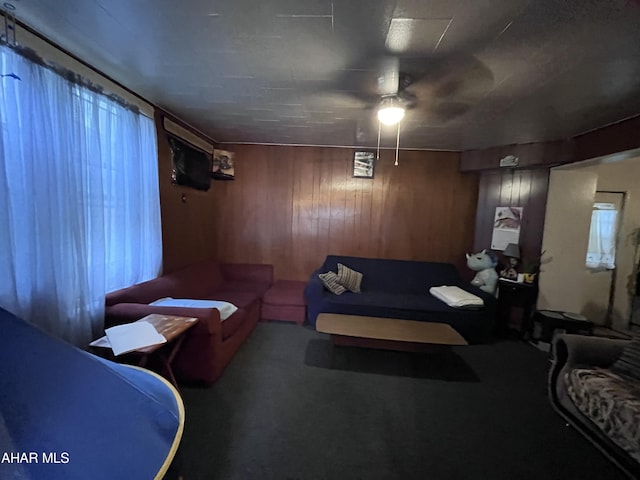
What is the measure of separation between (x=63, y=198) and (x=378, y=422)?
2480 millimetres

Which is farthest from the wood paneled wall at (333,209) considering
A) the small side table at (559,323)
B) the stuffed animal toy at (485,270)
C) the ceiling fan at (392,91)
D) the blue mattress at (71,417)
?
the blue mattress at (71,417)

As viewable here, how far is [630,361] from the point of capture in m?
1.87

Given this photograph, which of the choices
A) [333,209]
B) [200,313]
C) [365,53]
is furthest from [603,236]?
[200,313]

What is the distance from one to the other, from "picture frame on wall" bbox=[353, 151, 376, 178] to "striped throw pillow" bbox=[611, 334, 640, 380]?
3075 millimetres

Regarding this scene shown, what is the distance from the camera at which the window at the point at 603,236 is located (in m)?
4.14

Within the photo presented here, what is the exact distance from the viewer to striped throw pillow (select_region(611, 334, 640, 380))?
183 centimetres

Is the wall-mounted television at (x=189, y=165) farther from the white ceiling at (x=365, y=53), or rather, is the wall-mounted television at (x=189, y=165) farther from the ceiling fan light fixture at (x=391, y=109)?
the ceiling fan light fixture at (x=391, y=109)

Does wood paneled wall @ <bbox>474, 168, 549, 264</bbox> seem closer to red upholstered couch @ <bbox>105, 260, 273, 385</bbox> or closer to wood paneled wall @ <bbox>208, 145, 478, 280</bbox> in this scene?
wood paneled wall @ <bbox>208, 145, 478, 280</bbox>

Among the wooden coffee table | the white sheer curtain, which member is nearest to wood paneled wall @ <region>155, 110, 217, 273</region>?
the white sheer curtain

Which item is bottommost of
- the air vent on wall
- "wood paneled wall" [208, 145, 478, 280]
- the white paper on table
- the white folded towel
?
the white folded towel

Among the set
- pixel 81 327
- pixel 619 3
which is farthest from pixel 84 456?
pixel 619 3

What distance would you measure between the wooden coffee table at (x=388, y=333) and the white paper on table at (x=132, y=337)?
126 cm

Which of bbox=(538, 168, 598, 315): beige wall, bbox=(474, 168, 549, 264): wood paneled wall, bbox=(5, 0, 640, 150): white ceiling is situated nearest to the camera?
bbox=(5, 0, 640, 150): white ceiling

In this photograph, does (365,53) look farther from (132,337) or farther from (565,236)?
(565,236)
